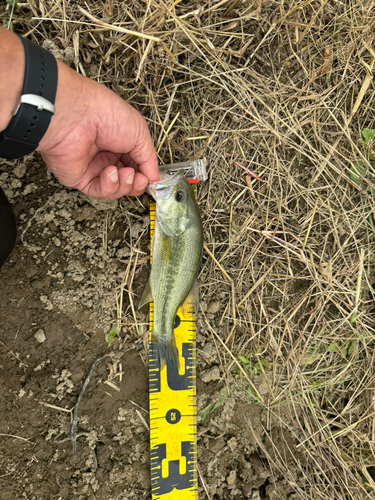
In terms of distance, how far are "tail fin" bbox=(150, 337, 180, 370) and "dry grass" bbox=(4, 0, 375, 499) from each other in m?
0.51

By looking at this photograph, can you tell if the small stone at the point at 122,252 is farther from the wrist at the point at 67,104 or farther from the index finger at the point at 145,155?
the wrist at the point at 67,104

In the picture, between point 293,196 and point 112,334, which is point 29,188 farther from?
point 293,196

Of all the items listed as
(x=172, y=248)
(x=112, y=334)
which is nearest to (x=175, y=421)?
(x=112, y=334)

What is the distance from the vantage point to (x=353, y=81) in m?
3.45

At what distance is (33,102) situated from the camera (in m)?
2.09

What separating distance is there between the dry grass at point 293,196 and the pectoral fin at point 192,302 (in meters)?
0.21

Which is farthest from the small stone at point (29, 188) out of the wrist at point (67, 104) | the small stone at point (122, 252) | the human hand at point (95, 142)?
the small stone at point (122, 252)

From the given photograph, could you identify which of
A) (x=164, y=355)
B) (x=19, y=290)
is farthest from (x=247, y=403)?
(x=19, y=290)

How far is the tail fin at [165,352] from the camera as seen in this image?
10.2 feet

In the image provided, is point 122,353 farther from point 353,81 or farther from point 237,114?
point 353,81

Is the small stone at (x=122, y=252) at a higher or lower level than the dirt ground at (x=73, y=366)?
higher

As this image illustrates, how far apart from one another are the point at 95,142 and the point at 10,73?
77 centimetres

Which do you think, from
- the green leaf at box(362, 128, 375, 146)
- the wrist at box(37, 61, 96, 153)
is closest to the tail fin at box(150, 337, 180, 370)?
the wrist at box(37, 61, 96, 153)

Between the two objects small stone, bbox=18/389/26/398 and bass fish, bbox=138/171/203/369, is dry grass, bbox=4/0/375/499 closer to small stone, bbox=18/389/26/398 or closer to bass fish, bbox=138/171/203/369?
bass fish, bbox=138/171/203/369
